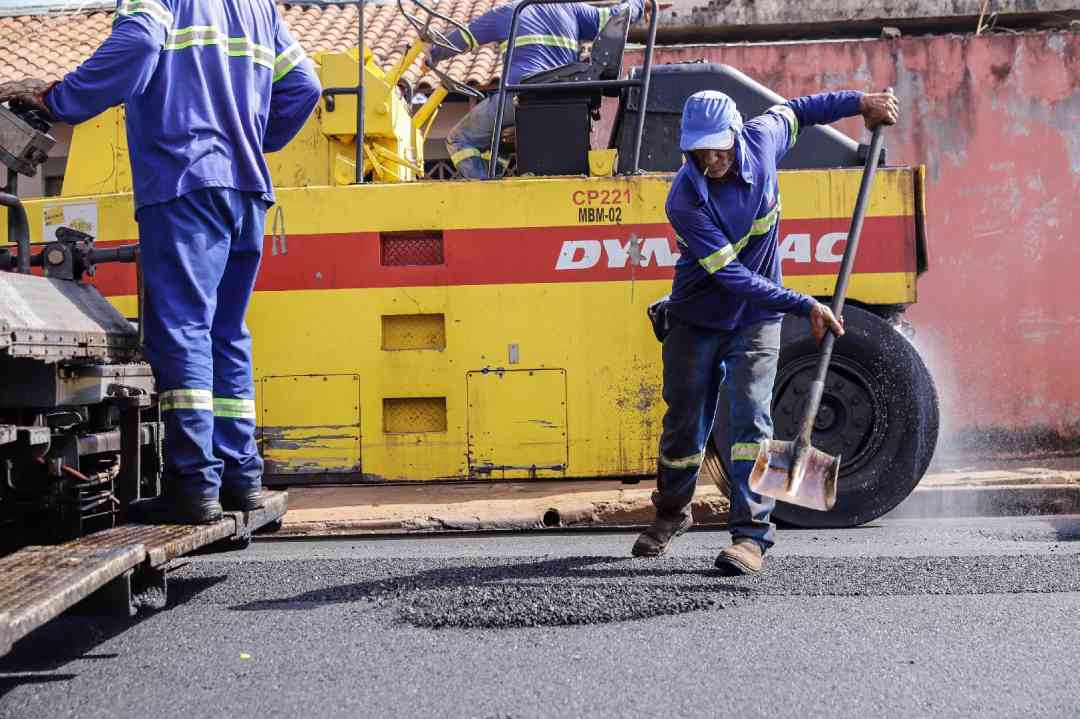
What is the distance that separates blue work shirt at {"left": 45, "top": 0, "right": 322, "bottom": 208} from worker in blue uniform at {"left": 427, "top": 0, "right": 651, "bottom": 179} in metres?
1.98

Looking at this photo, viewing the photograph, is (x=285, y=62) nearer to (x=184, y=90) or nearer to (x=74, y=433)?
(x=184, y=90)

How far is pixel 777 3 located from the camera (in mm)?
10805

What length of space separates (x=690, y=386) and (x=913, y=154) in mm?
5913

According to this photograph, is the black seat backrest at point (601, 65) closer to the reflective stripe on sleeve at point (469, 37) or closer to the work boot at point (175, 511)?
the reflective stripe on sleeve at point (469, 37)

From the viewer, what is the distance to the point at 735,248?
4.45 metres

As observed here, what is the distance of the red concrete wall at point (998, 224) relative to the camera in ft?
30.3

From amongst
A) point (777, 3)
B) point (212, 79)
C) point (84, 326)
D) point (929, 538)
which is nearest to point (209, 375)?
point (84, 326)

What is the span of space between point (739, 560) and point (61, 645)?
2.19 metres

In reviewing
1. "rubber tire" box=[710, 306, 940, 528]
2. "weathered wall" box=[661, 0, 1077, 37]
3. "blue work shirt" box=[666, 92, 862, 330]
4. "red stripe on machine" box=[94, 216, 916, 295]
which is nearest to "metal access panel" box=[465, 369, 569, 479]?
"red stripe on machine" box=[94, 216, 916, 295]

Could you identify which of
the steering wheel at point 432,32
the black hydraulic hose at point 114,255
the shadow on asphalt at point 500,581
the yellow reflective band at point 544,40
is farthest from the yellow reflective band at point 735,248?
the steering wheel at point 432,32

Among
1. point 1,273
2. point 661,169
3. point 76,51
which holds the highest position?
point 76,51

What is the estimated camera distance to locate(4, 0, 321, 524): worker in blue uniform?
3.64 meters

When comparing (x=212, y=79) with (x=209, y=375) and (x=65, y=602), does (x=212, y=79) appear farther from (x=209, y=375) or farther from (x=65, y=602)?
(x=65, y=602)

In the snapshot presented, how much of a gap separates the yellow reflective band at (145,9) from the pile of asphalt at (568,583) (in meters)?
1.89
